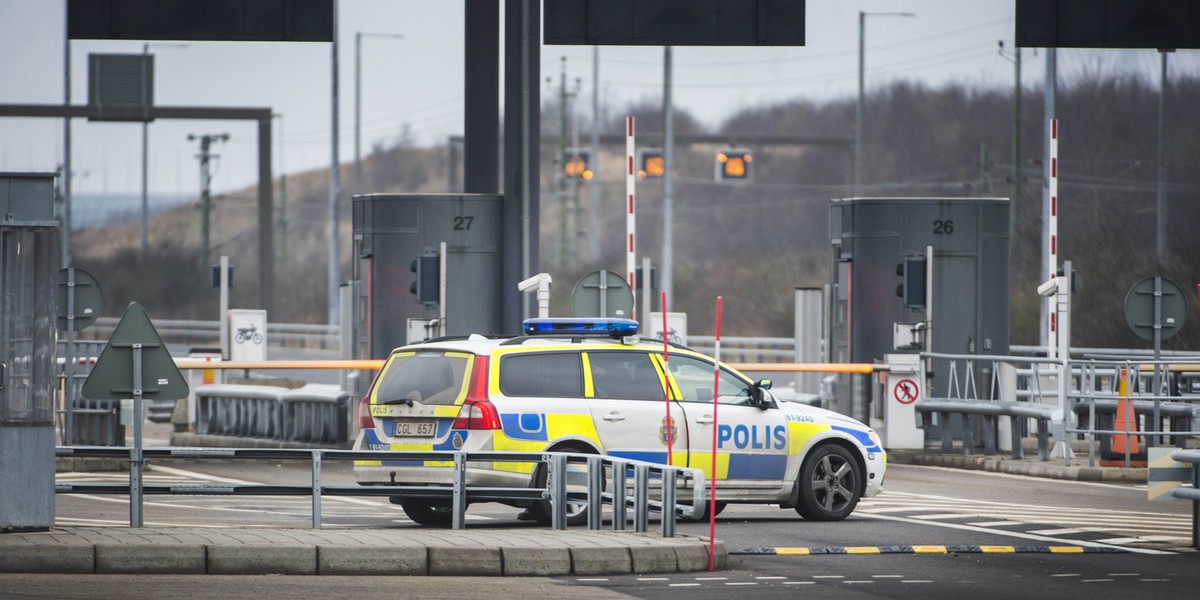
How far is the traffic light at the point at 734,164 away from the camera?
48062 millimetres

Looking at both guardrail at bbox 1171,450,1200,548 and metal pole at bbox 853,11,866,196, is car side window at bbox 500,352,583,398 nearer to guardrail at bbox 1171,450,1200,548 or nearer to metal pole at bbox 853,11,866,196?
guardrail at bbox 1171,450,1200,548

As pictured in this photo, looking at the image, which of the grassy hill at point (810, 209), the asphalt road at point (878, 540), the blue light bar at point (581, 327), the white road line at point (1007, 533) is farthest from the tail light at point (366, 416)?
the grassy hill at point (810, 209)

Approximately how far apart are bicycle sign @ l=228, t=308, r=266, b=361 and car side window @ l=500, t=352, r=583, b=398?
1652 centimetres

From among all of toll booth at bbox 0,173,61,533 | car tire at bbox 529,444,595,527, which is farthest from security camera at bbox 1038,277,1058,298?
toll booth at bbox 0,173,61,533

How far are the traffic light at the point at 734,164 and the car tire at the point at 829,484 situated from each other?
31.1 meters

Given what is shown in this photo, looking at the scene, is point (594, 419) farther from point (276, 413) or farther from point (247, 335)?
point (247, 335)

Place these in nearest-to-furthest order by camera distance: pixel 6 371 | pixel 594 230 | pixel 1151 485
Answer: pixel 6 371, pixel 1151 485, pixel 594 230

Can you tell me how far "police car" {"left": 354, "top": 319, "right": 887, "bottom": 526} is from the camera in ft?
51.0

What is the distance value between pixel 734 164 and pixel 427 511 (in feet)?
108

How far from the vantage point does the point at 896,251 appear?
2617 cm

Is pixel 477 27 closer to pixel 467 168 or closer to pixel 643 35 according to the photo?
pixel 467 168

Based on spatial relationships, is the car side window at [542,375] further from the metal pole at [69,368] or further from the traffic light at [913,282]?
the traffic light at [913,282]

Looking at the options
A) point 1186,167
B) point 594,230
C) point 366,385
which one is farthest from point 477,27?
point 1186,167

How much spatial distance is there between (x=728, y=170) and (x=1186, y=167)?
24516 millimetres
